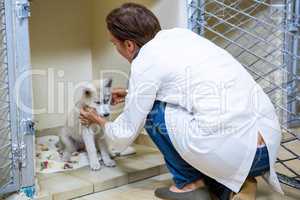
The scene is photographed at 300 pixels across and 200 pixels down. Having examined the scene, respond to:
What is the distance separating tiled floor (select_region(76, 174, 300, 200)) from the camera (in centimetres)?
156

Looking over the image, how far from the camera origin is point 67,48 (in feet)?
7.93

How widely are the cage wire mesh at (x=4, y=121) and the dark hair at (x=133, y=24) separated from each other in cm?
36

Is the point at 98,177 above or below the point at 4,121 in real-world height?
below

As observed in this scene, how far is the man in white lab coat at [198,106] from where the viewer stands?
4.30 ft

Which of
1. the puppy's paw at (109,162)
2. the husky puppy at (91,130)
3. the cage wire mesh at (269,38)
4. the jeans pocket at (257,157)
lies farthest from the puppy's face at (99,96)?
the jeans pocket at (257,157)

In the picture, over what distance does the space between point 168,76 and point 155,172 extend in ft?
2.06

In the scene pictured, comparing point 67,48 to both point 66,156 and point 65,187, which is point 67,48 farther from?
point 65,187

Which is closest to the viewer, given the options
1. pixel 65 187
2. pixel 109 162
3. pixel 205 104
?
pixel 205 104

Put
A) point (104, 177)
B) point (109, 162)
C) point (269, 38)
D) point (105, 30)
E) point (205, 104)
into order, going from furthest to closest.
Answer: point (105, 30), point (269, 38), point (109, 162), point (104, 177), point (205, 104)

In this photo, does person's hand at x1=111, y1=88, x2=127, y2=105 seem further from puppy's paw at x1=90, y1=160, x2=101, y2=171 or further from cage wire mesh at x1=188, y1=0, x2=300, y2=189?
cage wire mesh at x1=188, y1=0, x2=300, y2=189

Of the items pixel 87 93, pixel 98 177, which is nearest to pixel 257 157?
pixel 98 177

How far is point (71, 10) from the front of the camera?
2.41m

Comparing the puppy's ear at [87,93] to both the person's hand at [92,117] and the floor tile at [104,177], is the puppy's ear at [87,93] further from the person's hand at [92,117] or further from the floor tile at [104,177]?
the floor tile at [104,177]

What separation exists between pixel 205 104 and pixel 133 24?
1.16 ft
